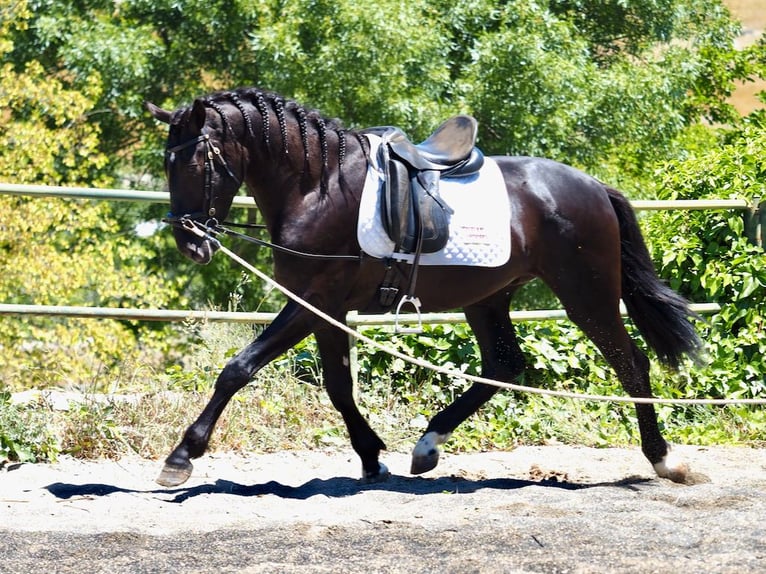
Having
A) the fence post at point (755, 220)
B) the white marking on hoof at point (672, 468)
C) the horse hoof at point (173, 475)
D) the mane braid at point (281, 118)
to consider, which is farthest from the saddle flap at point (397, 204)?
the fence post at point (755, 220)

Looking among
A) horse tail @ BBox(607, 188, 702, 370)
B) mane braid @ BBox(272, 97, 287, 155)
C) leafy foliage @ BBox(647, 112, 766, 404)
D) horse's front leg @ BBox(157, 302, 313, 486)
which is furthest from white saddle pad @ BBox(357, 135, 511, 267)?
leafy foliage @ BBox(647, 112, 766, 404)

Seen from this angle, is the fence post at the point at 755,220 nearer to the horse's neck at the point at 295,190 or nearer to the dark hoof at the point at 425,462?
the dark hoof at the point at 425,462

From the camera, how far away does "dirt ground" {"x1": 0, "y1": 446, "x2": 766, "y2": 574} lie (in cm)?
384

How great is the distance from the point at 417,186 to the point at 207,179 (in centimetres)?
107

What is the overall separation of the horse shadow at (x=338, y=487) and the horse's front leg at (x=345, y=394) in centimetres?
10

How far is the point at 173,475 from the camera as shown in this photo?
16.5 feet

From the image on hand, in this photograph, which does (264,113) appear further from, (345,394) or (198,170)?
(345,394)

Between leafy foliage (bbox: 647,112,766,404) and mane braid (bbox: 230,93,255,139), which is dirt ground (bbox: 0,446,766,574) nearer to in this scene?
leafy foliage (bbox: 647,112,766,404)

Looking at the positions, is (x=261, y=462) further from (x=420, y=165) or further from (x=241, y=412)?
(x=420, y=165)

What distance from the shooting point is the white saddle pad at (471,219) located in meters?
5.43

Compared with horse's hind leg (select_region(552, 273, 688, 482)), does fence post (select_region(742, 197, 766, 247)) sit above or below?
above

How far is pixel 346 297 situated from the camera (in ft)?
17.8

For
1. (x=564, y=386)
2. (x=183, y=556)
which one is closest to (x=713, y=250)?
(x=564, y=386)

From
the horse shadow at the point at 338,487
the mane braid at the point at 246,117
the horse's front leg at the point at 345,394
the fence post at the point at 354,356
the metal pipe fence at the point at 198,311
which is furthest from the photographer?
the fence post at the point at 354,356
